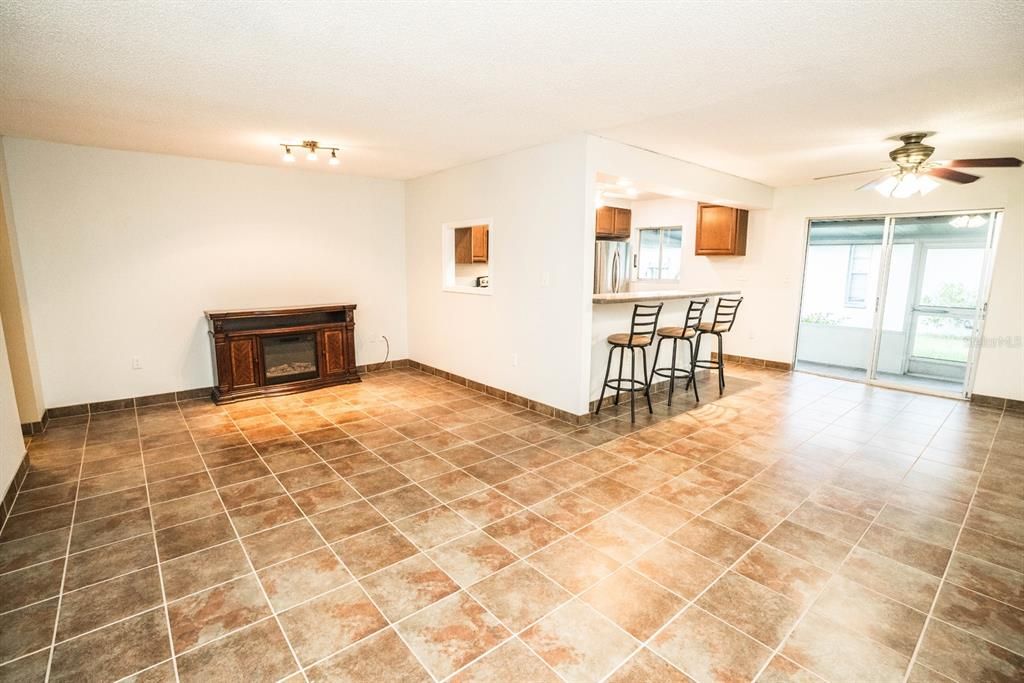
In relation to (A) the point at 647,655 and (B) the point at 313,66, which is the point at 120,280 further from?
(A) the point at 647,655

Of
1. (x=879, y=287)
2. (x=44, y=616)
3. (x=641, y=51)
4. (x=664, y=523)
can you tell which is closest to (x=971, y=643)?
(x=664, y=523)

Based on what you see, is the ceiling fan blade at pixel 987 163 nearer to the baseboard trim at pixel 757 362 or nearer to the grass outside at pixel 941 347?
the grass outside at pixel 941 347

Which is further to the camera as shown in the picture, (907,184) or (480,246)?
(480,246)

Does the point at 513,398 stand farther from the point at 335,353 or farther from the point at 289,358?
the point at 289,358

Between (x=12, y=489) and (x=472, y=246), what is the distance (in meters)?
4.88

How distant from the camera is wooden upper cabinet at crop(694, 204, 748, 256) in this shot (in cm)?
666

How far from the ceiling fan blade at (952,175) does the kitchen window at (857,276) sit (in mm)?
3170

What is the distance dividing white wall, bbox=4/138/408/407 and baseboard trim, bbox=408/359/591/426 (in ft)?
3.89

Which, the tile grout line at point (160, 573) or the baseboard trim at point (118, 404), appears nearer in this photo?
the tile grout line at point (160, 573)

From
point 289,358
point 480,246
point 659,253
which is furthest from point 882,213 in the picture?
point 289,358

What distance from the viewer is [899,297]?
6.17m

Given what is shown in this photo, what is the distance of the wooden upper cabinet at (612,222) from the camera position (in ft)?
24.6

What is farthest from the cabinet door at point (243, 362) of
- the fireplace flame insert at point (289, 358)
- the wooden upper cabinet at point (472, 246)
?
the wooden upper cabinet at point (472, 246)

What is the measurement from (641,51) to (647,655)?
2.70 metres
